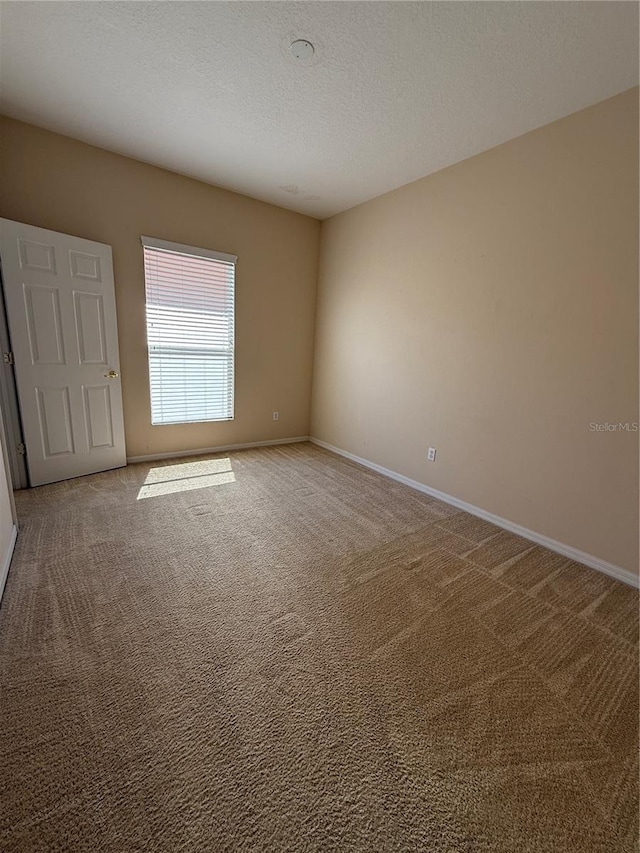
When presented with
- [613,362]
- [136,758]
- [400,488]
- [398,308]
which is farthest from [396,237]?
[136,758]

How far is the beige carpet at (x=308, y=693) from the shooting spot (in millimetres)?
973

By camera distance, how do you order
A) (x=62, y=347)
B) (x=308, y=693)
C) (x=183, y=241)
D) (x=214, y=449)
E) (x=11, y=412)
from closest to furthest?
(x=308, y=693) < (x=11, y=412) < (x=62, y=347) < (x=183, y=241) < (x=214, y=449)

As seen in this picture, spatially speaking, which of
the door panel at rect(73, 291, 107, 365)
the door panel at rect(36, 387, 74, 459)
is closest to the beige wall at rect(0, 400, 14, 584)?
the door panel at rect(36, 387, 74, 459)

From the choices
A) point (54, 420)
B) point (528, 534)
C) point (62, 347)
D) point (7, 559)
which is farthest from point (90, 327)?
point (528, 534)

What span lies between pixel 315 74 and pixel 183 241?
1977 mm

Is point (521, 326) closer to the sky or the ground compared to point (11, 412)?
closer to the sky

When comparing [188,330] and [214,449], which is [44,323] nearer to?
[188,330]

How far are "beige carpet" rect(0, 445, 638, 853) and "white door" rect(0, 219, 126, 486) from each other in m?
0.86

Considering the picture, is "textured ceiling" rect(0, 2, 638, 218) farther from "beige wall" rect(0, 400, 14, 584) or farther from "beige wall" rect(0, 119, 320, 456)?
"beige wall" rect(0, 400, 14, 584)

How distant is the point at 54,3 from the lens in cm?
161

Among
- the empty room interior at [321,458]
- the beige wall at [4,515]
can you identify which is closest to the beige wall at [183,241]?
the empty room interior at [321,458]

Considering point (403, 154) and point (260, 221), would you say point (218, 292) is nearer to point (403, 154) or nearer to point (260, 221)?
point (260, 221)

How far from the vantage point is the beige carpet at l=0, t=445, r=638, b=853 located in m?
0.97

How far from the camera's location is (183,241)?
11.2 feet
